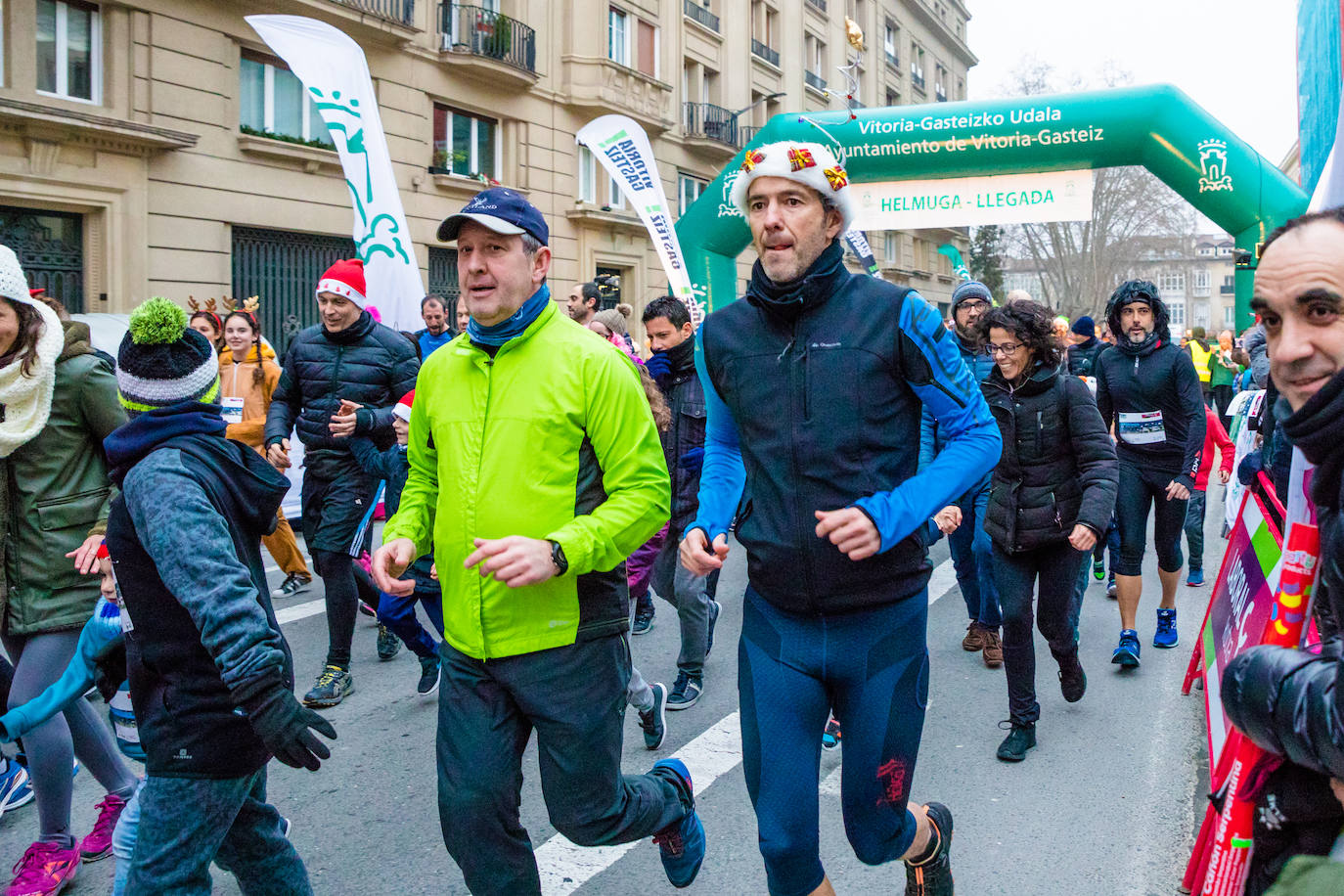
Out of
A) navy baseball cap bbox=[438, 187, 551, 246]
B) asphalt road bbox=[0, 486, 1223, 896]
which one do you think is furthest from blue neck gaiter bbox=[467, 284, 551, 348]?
asphalt road bbox=[0, 486, 1223, 896]

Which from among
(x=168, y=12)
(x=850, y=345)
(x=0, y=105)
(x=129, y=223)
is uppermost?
(x=168, y=12)

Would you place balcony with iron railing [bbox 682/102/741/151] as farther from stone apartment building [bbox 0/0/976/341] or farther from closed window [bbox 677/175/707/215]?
closed window [bbox 677/175/707/215]

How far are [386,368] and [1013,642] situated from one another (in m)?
3.35

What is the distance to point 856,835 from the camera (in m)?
2.70

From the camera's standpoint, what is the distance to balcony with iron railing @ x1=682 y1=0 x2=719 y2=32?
2708 cm

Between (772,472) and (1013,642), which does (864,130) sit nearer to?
(1013,642)

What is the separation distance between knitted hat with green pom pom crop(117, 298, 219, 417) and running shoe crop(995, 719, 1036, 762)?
3.52m

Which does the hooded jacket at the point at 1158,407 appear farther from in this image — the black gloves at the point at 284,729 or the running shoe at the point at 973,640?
the black gloves at the point at 284,729

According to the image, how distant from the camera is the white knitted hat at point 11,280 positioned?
3.33 metres

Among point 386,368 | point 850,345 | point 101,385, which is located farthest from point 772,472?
point 386,368

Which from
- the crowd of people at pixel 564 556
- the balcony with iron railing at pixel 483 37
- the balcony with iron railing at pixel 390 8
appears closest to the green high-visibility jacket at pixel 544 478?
the crowd of people at pixel 564 556

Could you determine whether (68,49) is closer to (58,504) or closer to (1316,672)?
(58,504)

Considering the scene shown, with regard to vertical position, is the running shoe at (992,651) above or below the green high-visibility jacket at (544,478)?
below

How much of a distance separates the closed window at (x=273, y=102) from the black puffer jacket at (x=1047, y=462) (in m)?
13.8
